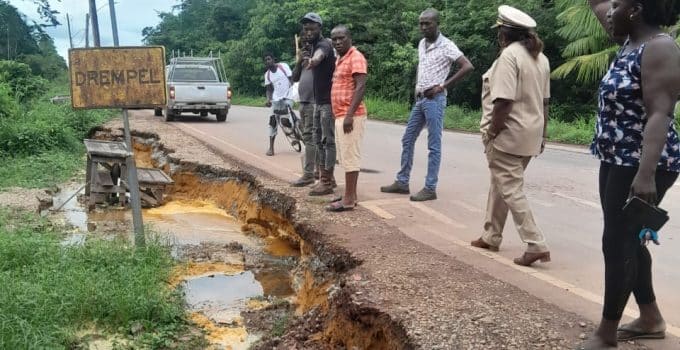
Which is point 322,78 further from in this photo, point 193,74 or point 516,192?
point 193,74

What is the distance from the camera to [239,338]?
4.42 m

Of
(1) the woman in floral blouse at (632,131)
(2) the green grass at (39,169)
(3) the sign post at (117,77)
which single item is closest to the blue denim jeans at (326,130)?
(3) the sign post at (117,77)

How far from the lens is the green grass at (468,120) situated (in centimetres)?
1416

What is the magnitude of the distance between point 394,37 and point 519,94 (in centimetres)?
2261

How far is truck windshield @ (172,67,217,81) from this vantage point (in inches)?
720

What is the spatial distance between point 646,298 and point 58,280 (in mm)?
3835

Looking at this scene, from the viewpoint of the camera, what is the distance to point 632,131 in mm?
2711

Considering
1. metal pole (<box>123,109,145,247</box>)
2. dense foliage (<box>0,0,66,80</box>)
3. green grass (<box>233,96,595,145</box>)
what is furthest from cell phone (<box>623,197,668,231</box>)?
dense foliage (<box>0,0,66,80</box>)

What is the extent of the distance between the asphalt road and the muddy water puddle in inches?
44.5

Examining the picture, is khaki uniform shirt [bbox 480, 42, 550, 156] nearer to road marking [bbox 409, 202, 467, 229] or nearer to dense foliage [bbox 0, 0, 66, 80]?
road marking [bbox 409, 202, 467, 229]

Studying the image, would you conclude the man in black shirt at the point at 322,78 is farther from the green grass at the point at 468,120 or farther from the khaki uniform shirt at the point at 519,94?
the green grass at the point at 468,120

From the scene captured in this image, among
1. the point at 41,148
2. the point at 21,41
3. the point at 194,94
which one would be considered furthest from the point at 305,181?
the point at 21,41

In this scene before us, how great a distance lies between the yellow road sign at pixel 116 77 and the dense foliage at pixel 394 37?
16.7m

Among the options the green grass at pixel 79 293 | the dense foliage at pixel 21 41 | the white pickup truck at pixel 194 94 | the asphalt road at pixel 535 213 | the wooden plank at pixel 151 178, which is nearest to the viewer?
the green grass at pixel 79 293
